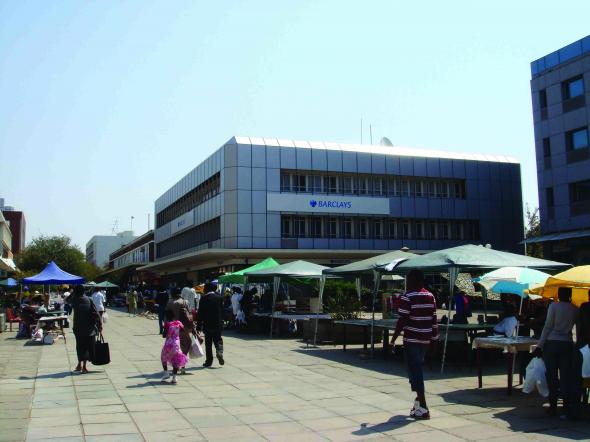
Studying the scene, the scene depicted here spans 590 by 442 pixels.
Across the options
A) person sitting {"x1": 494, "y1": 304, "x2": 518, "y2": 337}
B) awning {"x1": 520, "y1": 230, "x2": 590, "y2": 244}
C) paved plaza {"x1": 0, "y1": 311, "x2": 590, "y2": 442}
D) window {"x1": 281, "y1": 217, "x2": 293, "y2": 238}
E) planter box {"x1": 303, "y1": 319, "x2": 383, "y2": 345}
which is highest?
window {"x1": 281, "y1": 217, "x2": 293, "y2": 238}

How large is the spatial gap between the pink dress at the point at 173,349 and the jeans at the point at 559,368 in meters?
6.23

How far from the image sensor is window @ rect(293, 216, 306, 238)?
44781mm

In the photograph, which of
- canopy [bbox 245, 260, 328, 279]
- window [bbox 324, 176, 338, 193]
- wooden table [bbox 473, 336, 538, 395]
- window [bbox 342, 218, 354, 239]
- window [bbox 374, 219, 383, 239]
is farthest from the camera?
window [bbox 374, 219, 383, 239]

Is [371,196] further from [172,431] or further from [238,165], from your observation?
[172,431]

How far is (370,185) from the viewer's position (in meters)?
47.1

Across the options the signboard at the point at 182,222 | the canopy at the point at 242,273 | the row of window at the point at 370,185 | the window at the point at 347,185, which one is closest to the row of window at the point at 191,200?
the signboard at the point at 182,222

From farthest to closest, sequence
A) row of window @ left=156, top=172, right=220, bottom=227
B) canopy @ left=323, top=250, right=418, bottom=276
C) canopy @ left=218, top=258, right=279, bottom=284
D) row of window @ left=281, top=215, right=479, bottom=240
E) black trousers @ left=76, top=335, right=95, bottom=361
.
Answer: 1. row of window @ left=156, top=172, right=220, bottom=227
2. row of window @ left=281, top=215, right=479, bottom=240
3. canopy @ left=218, top=258, right=279, bottom=284
4. canopy @ left=323, top=250, right=418, bottom=276
5. black trousers @ left=76, top=335, right=95, bottom=361

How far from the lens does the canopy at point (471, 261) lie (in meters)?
12.3

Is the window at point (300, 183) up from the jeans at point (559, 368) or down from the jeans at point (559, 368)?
up

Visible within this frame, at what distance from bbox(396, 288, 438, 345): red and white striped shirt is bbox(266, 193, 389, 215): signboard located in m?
35.6

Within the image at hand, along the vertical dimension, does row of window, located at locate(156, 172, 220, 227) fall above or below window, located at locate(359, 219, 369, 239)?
above

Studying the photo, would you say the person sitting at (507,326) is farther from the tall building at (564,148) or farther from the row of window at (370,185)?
the row of window at (370,185)

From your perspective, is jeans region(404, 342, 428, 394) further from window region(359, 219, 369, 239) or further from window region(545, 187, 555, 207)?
window region(359, 219, 369, 239)

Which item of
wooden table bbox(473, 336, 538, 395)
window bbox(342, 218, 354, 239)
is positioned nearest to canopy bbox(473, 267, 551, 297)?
wooden table bbox(473, 336, 538, 395)
